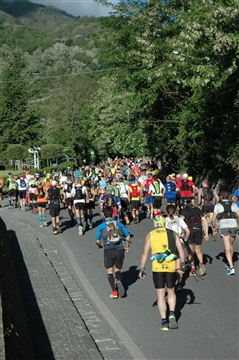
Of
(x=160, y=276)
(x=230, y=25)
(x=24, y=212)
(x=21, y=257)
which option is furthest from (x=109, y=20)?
(x=160, y=276)

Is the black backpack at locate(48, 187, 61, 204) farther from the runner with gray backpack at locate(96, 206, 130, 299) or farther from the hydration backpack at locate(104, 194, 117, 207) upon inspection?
the runner with gray backpack at locate(96, 206, 130, 299)

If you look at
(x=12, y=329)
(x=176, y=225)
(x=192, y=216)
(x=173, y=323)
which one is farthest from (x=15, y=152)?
(x=12, y=329)

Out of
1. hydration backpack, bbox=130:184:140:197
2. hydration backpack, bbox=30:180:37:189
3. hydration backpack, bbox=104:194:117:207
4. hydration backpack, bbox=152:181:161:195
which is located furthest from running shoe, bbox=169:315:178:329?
hydration backpack, bbox=30:180:37:189

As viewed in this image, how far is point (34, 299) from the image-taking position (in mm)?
9461

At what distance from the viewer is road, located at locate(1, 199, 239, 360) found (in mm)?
7090

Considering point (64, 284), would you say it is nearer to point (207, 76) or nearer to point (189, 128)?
point (207, 76)

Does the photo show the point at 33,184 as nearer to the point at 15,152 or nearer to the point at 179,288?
the point at 179,288

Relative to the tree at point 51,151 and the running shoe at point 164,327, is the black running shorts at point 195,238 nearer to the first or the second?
the running shoe at point 164,327

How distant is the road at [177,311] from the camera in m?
7.09

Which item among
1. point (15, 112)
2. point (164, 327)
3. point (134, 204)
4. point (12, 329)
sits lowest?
point (164, 327)

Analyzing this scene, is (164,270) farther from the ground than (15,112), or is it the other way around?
(15,112)

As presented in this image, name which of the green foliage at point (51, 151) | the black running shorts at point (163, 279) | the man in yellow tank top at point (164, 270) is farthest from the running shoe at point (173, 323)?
the green foliage at point (51, 151)

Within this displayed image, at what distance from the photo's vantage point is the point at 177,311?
8.73 meters

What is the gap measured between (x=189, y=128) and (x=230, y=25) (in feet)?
29.5
